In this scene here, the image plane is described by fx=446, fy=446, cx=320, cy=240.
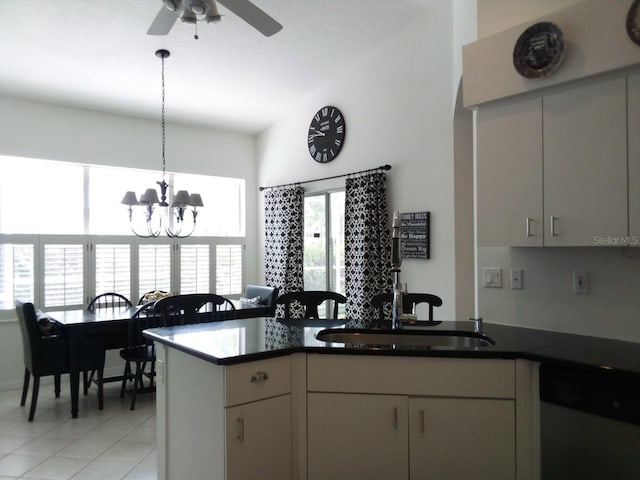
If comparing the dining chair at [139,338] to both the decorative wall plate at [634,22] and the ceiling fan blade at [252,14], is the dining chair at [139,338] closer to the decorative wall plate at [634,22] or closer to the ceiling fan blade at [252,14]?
the ceiling fan blade at [252,14]

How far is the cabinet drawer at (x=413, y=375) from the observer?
73.0 inches

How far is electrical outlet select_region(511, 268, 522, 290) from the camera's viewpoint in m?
2.47

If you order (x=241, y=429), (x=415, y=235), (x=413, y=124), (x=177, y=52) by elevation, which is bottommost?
(x=241, y=429)

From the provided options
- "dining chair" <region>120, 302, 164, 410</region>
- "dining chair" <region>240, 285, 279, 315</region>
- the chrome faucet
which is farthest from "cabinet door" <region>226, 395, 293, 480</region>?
"dining chair" <region>240, 285, 279, 315</region>

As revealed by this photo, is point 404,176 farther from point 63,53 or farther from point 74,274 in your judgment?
point 74,274

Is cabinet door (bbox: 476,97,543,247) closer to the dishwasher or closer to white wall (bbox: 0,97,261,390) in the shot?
the dishwasher

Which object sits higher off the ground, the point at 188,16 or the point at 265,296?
the point at 188,16

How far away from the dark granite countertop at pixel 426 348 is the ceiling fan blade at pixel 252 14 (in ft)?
5.72

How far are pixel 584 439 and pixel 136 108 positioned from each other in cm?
507

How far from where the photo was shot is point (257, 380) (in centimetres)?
184

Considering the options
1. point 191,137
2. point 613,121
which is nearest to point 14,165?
point 191,137

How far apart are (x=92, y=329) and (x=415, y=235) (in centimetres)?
286

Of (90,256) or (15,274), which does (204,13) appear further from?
(15,274)

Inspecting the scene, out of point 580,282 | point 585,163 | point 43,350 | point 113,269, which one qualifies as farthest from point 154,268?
point 585,163
